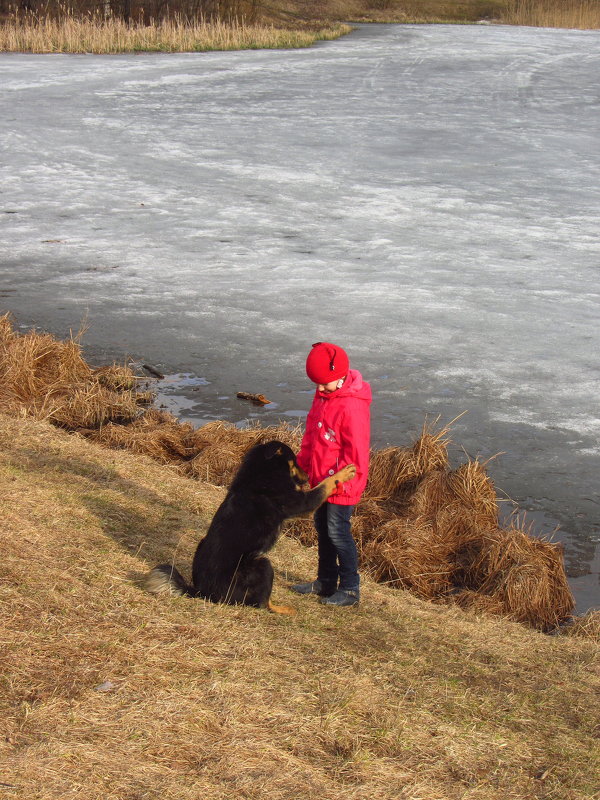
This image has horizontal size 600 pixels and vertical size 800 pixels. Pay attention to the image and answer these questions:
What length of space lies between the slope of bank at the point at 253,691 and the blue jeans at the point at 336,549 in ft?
0.58

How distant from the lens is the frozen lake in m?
8.30

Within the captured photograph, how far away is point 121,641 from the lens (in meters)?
4.24

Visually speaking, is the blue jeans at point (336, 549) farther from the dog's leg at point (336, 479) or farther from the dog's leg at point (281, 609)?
the dog's leg at point (281, 609)

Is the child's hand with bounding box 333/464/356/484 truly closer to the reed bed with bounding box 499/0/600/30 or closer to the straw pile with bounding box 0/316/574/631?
the straw pile with bounding box 0/316/574/631

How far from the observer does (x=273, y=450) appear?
15.7 ft

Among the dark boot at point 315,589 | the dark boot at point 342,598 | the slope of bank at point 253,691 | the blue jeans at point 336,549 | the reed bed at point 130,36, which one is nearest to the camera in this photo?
the slope of bank at point 253,691

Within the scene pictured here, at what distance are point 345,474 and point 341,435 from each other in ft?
0.74

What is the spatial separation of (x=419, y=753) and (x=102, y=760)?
1.25 m

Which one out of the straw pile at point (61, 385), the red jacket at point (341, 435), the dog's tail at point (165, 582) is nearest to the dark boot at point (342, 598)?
the red jacket at point (341, 435)

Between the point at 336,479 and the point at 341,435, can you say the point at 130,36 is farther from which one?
the point at 336,479

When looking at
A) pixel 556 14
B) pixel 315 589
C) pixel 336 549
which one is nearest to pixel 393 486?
pixel 315 589

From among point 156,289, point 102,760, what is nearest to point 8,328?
point 156,289

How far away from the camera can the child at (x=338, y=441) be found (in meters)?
4.88

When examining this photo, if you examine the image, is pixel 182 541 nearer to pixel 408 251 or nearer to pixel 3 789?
pixel 3 789
